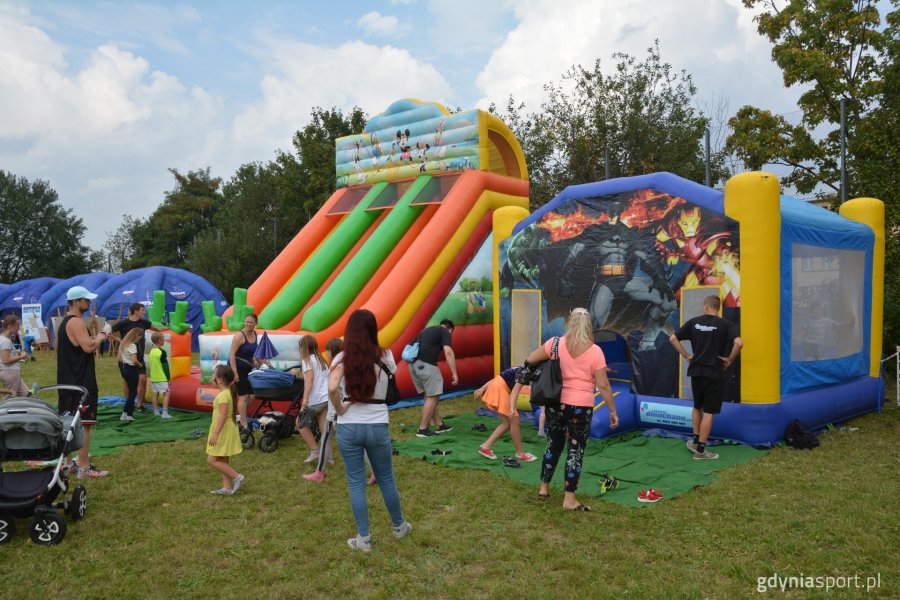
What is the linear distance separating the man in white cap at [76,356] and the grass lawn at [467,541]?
0.78 metres

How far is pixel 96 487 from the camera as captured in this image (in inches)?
233

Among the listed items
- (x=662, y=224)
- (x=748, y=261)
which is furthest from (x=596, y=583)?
(x=662, y=224)

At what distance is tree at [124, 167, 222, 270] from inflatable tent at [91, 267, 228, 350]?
84.5ft

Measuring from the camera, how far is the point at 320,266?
11219 millimetres

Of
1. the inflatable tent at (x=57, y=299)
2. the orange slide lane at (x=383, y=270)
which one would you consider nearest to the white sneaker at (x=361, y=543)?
the orange slide lane at (x=383, y=270)

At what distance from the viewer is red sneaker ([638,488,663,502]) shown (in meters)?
5.26

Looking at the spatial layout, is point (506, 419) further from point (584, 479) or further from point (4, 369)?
point (4, 369)

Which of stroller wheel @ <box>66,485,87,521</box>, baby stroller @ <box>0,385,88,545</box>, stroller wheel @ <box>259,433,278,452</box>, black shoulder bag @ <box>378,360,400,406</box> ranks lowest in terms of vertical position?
stroller wheel @ <box>259,433,278,452</box>

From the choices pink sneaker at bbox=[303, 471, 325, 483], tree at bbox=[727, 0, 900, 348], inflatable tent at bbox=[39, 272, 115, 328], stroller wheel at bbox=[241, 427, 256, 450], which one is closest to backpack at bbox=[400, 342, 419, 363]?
stroller wheel at bbox=[241, 427, 256, 450]

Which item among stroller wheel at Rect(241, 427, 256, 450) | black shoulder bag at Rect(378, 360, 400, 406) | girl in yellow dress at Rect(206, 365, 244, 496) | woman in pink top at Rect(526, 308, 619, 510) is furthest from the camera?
stroller wheel at Rect(241, 427, 256, 450)

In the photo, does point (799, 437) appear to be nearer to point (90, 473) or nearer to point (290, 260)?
point (90, 473)

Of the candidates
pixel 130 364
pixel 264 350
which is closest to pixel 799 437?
pixel 264 350

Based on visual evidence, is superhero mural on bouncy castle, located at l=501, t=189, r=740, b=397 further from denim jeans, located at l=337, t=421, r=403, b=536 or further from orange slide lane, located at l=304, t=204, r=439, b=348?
denim jeans, located at l=337, t=421, r=403, b=536

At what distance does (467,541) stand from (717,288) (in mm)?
4210
